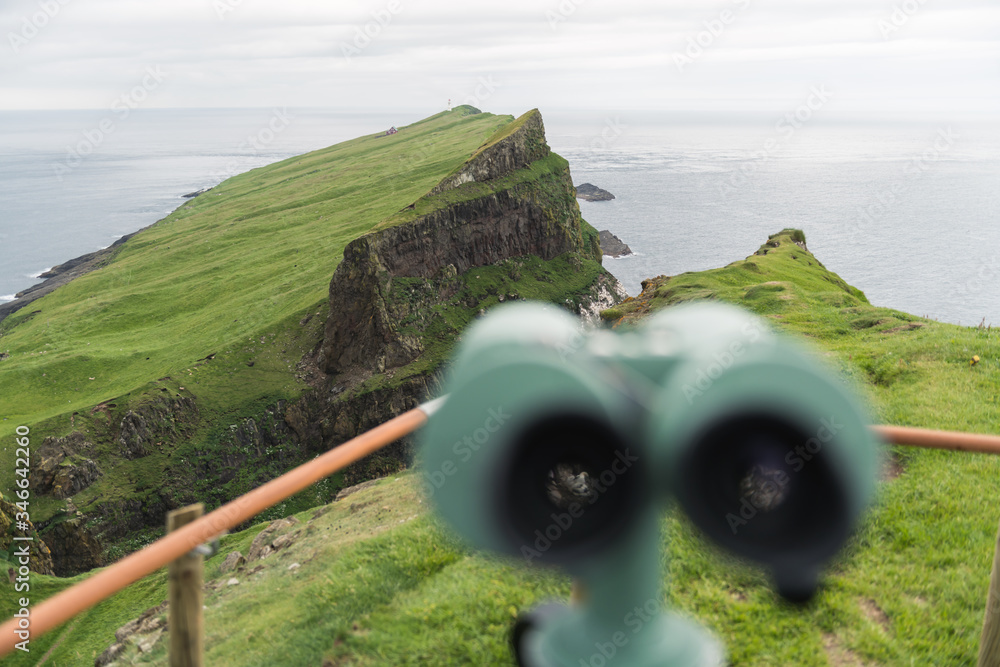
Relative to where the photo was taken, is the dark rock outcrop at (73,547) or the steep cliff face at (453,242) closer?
the dark rock outcrop at (73,547)

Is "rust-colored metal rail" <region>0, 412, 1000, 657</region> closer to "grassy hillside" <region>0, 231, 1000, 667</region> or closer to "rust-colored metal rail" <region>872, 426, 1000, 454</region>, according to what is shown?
"rust-colored metal rail" <region>872, 426, 1000, 454</region>

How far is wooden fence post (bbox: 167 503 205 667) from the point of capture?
2971 mm

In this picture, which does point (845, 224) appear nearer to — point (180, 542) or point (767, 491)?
point (767, 491)

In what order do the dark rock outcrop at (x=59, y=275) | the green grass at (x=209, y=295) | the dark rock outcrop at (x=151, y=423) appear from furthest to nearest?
1. the dark rock outcrop at (x=59, y=275)
2. the green grass at (x=209, y=295)
3. the dark rock outcrop at (x=151, y=423)

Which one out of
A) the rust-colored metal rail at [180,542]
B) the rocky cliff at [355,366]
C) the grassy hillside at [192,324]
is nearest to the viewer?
the rust-colored metal rail at [180,542]

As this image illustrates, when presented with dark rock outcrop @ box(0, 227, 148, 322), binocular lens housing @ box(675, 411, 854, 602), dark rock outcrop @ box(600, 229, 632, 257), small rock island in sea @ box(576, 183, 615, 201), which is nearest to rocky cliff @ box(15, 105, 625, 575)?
dark rock outcrop @ box(600, 229, 632, 257)

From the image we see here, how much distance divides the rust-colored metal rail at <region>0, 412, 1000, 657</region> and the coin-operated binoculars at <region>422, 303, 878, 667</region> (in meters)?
0.47

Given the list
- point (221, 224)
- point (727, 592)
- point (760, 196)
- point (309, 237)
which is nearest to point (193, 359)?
point (309, 237)

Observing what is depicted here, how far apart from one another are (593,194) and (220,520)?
16442 centimetres

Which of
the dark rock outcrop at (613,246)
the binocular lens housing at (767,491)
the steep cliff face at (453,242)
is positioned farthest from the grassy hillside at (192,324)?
the binocular lens housing at (767,491)

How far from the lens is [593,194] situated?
529 ft

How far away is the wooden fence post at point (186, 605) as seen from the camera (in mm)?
2971

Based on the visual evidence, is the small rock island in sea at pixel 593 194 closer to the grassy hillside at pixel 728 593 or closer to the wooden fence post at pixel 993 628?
the grassy hillside at pixel 728 593

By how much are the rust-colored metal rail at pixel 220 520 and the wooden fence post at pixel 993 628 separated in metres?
0.79
